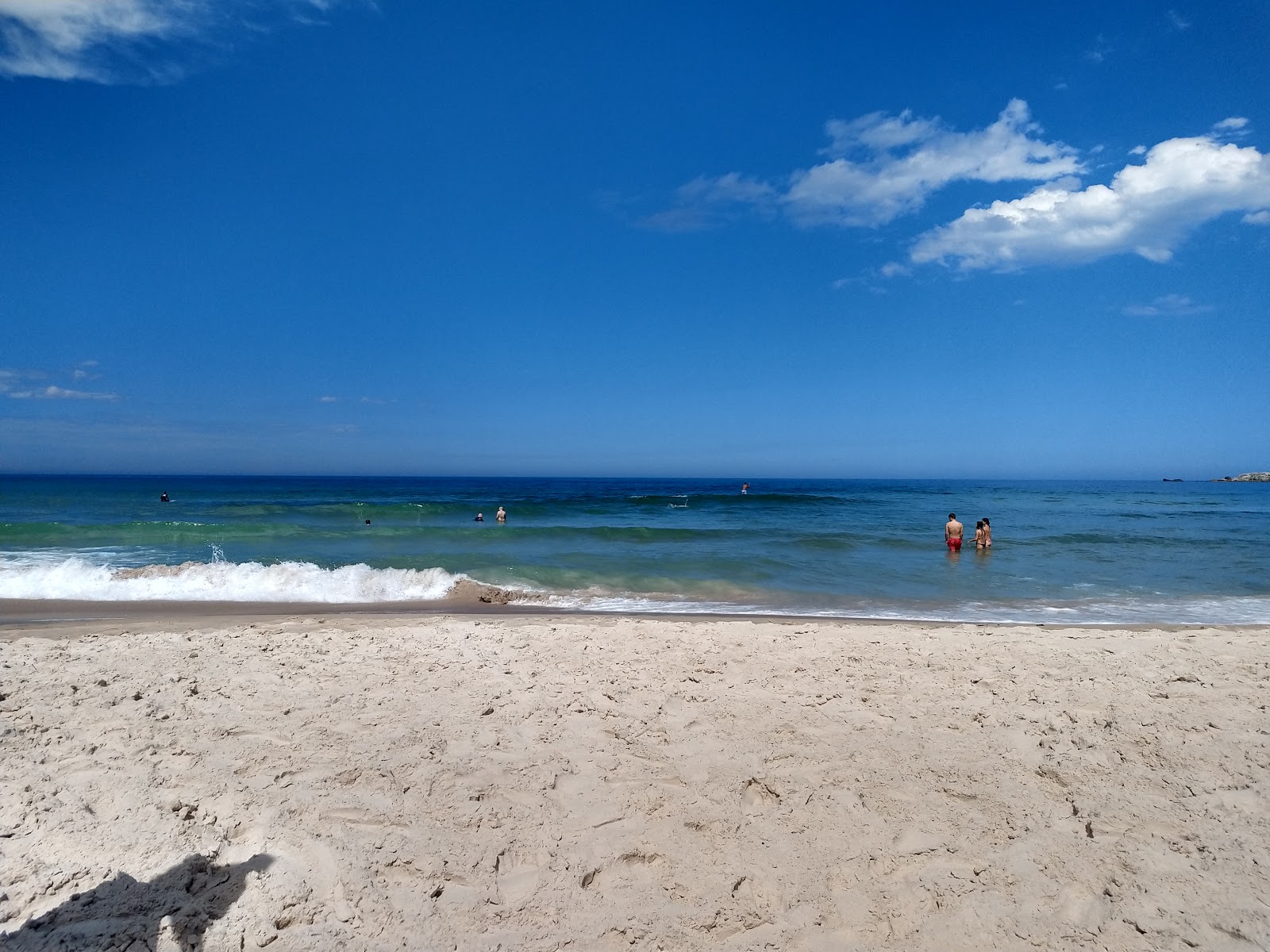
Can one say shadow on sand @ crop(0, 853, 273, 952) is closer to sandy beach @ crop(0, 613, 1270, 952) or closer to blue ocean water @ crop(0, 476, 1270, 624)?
sandy beach @ crop(0, 613, 1270, 952)

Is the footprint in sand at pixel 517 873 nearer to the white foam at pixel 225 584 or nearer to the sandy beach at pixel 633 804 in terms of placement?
the sandy beach at pixel 633 804

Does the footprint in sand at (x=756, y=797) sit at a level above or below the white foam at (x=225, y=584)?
above

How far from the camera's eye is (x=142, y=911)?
107 inches

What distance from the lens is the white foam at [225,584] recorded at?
11.9m

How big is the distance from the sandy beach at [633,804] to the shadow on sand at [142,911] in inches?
0.5

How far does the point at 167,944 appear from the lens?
260cm

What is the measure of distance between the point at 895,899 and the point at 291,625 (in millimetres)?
7469

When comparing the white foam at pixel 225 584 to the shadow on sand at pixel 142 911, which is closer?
the shadow on sand at pixel 142 911

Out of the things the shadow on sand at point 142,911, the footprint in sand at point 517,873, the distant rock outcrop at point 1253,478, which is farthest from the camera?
the distant rock outcrop at point 1253,478

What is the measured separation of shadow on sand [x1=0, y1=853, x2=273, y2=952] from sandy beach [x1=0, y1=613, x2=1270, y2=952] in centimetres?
1

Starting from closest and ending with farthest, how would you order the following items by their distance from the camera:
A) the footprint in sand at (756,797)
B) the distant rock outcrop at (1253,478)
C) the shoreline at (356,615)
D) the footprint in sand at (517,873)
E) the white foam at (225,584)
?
the footprint in sand at (517,873)
the footprint in sand at (756,797)
the shoreline at (356,615)
the white foam at (225,584)
the distant rock outcrop at (1253,478)

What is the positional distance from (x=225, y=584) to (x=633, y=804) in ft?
38.5

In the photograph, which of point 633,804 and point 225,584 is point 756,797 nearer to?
point 633,804

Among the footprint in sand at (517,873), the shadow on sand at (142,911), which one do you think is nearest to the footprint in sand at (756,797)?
the footprint in sand at (517,873)
